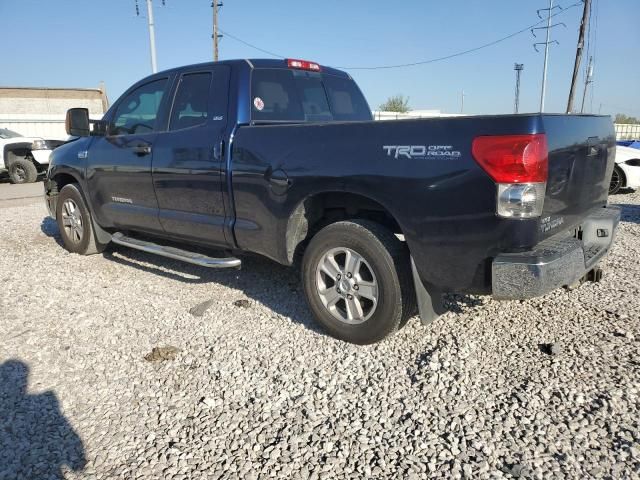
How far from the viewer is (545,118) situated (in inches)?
102

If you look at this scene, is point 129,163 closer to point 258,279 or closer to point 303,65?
point 258,279

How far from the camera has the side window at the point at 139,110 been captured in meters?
4.74

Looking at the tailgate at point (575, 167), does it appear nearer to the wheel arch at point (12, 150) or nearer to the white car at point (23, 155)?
the white car at point (23, 155)

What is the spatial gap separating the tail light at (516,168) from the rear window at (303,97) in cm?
206

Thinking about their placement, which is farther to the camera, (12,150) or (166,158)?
(12,150)

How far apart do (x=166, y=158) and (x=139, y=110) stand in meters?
0.91

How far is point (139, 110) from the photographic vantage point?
4.96 metres

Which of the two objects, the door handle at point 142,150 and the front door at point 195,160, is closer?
the front door at point 195,160

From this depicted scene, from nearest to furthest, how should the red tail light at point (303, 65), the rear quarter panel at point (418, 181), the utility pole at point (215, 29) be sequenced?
the rear quarter panel at point (418, 181)
the red tail light at point (303, 65)
the utility pole at point (215, 29)

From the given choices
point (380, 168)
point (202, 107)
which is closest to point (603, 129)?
point (380, 168)

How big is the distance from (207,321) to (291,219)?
1.11 meters

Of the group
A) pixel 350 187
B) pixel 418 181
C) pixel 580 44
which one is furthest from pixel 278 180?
pixel 580 44

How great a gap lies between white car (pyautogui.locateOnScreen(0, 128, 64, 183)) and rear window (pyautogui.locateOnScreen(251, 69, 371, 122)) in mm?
11880

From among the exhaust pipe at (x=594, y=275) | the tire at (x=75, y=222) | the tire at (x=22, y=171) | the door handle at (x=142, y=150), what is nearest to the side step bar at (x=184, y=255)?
the tire at (x=75, y=222)
